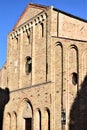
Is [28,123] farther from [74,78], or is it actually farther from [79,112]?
[74,78]

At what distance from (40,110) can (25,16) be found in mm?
8373

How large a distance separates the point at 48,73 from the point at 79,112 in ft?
11.4

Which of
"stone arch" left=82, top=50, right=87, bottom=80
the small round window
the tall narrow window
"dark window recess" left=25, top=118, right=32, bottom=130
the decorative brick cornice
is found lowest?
"dark window recess" left=25, top=118, right=32, bottom=130

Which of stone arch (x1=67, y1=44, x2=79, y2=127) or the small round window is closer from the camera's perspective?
stone arch (x1=67, y1=44, x2=79, y2=127)

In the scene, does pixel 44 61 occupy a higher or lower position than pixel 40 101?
higher

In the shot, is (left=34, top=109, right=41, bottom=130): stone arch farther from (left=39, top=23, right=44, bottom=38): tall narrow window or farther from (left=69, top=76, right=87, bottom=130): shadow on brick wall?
(left=39, top=23, right=44, bottom=38): tall narrow window

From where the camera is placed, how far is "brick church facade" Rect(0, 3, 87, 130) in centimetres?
2202

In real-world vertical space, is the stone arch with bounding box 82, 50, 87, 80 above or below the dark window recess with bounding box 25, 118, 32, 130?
above

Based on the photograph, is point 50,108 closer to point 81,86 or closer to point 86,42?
point 81,86

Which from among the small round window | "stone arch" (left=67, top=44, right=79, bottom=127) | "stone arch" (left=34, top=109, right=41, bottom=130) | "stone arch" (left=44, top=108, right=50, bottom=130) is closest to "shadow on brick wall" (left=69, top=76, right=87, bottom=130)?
"stone arch" (left=67, top=44, right=79, bottom=127)

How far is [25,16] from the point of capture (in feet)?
89.7

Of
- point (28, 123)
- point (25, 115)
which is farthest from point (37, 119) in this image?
point (25, 115)

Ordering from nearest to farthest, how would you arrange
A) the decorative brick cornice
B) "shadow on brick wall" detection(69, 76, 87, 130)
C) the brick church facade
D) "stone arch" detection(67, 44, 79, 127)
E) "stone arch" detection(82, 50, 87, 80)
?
"shadow on brick wall" detection(69, 76, 87, 130) → the brick church facade → "stone arch" detection(67, 44, 79, 127) → "stone arch" detection(82, 50, 87, 80) → the decorative brick cornice

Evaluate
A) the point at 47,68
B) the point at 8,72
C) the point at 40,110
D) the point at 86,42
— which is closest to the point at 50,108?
the point at 40,110
